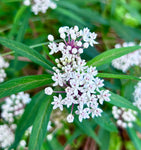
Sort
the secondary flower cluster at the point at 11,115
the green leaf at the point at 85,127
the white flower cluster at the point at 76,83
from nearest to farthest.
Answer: the white flower cluster at the point at 76,83 < the green leaf at the point at 85,127 < the secondary flower cluster at the point at 11,115

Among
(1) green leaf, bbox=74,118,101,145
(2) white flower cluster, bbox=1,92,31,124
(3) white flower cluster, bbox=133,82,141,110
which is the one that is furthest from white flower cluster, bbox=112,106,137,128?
(2) white flower cluster, bbox=1,92,31,124

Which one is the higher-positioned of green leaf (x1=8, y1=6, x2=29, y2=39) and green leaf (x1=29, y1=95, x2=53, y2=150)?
green leaf (x1=8, y1=6, x2=29, y2=39)

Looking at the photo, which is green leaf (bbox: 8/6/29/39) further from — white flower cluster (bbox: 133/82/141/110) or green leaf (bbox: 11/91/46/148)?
white flower cluster (bbox: 133/82/141/110)

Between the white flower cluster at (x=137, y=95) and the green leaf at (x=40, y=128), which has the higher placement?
the white flower cluster at (x=137, y=95)

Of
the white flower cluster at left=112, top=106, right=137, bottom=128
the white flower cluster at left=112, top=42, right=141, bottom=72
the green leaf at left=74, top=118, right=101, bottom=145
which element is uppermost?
the white flower cluster at left=112, top=42, right=141, bottom=72

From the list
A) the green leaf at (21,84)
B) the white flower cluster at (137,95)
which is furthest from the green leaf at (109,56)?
the white flower cluster at (137,95)

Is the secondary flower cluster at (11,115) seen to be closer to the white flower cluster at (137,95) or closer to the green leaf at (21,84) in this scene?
the green leaf at (21,84)

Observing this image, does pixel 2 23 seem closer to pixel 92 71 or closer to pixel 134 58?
pixel 134 58
